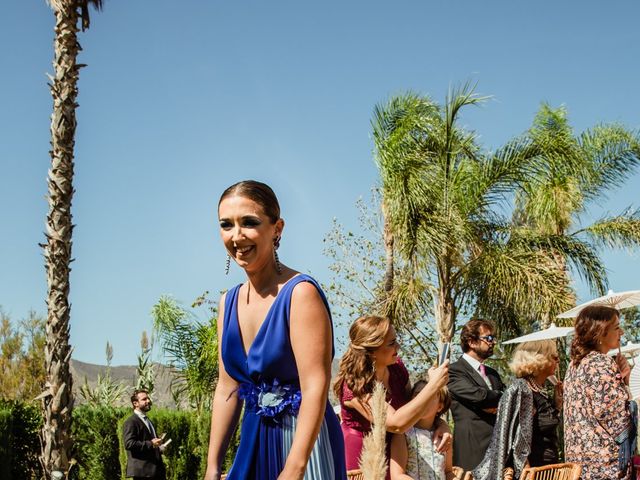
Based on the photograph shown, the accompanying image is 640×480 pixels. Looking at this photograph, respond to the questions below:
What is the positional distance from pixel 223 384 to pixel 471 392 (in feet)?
13.7

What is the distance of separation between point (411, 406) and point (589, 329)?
202cm

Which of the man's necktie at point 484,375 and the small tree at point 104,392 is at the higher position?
the small tree at point 104,392

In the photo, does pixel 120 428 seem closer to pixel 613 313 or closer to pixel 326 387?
pixel 613 313

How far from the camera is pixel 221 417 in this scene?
3113 mm

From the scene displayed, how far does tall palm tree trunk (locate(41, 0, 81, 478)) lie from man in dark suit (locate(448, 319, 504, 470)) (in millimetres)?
6164

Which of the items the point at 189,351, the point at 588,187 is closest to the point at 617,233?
the point at 588,187

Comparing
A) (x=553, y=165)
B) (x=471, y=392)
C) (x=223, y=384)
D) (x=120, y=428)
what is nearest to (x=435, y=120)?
(x=553, y=165)

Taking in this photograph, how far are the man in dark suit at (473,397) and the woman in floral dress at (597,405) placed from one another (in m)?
0.97

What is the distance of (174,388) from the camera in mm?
22016

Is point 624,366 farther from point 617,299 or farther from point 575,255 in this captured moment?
point 575,255

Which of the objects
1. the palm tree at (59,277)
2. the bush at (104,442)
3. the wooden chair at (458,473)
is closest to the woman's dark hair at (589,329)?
the wooden chair at (458,473)

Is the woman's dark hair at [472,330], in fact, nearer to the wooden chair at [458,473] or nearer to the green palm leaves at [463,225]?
the wooden chair at [458,473]

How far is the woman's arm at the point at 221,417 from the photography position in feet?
10.0

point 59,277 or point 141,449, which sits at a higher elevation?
point 59,277
